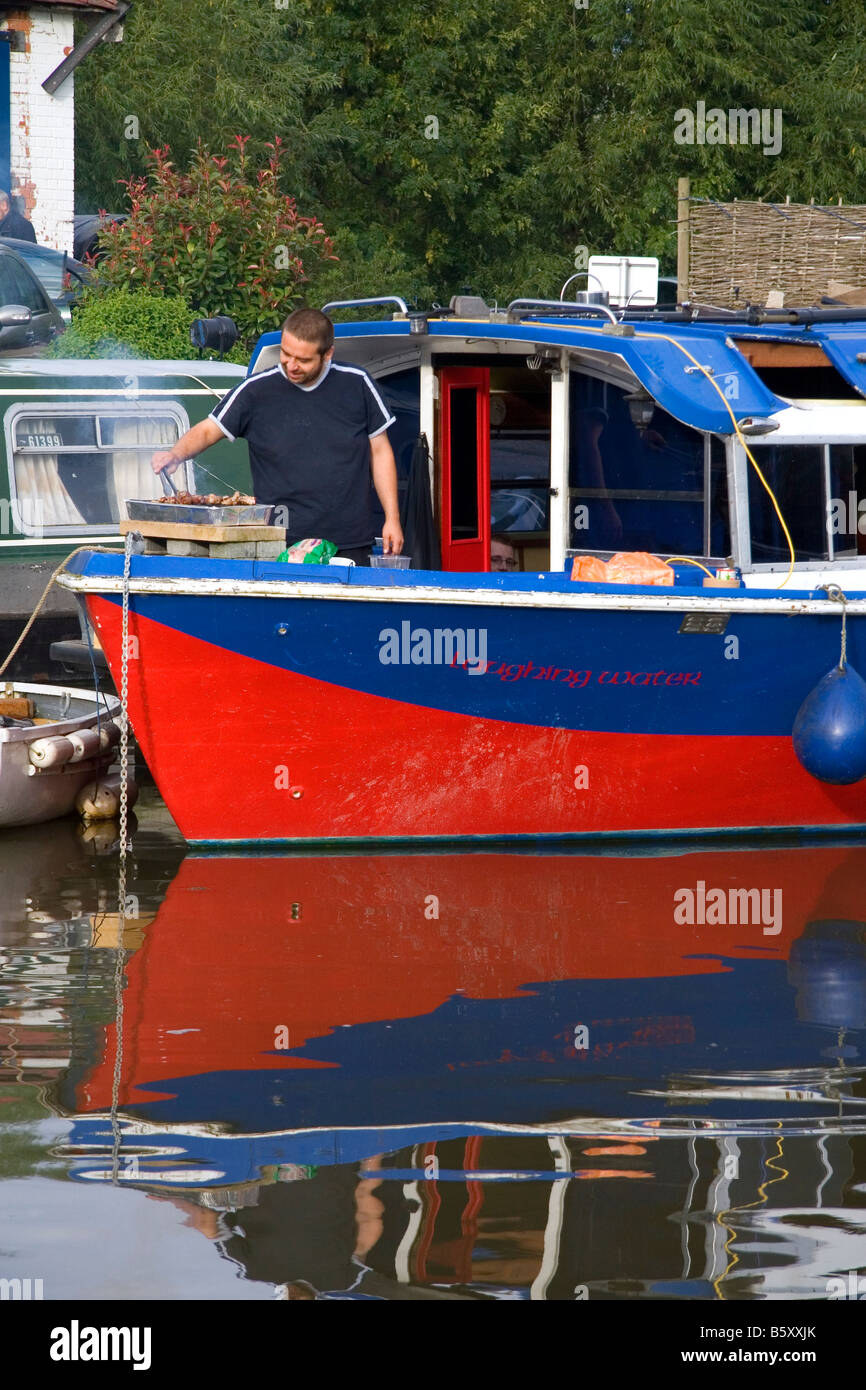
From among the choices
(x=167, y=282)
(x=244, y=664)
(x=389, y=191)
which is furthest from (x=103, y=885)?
(x=389, y=191)

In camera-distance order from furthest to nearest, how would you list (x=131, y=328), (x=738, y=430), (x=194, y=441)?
(x=131, y=328) < (x=738, y=430) < (x=194, y=441)

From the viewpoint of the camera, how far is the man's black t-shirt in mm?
7875

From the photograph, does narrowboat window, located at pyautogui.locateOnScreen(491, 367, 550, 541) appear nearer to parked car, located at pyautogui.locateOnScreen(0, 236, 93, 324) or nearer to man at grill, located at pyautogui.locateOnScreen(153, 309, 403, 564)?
man at grill, located at pyautogui.locateOnScreen(153, 309, 403, 564)

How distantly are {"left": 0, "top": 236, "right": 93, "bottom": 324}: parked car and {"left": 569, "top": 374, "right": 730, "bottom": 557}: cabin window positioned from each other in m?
9.75

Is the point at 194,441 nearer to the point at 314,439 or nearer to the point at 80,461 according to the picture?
the point at 314,439

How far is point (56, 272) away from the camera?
17375 millimetres

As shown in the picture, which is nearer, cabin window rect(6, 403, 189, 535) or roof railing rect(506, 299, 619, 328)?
roof railing rect(506, 299, 619, 328)

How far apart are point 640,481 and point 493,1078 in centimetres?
374

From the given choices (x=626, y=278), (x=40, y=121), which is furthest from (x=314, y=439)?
(x=40, y=121)

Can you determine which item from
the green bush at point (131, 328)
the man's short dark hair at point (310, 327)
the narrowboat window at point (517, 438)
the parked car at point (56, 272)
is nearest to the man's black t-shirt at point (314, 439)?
the man's short dark hair at point (310, 327)

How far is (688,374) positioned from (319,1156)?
4.30m

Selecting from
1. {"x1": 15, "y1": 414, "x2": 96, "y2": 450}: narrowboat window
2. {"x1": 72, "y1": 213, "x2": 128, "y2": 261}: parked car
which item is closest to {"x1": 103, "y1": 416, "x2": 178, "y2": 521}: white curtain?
{"x1": 15, "y1": 414, "x2": 96, "y2": 450}: narrowboat window

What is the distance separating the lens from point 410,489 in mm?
8984

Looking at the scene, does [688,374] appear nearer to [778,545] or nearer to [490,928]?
[778,545]
